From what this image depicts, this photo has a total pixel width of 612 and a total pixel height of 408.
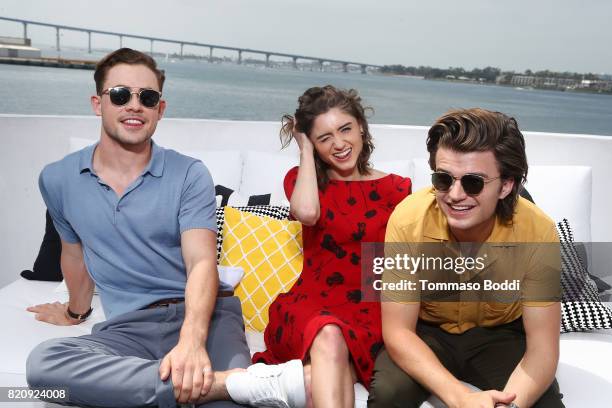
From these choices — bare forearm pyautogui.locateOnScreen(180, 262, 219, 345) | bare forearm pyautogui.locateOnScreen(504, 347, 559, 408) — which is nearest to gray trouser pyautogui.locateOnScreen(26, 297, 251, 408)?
bare forearm pyautogui.locateOnScreen(180, 262, 219, 345)

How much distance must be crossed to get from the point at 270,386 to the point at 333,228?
2.31ft

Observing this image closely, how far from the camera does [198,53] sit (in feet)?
68.6

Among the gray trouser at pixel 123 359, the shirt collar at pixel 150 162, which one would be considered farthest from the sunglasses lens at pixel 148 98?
the gray trouser at pixel 123 359

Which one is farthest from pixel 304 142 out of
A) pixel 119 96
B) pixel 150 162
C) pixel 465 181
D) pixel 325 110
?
pixel 465 181

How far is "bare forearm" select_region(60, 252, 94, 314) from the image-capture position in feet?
7.19

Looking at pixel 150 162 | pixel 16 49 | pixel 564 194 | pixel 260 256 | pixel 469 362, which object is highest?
pixel 16 49

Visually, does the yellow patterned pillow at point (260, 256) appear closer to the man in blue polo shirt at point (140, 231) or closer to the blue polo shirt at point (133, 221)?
the man in blue polo shirt at point (140, 231)

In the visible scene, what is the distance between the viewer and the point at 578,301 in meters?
2.44

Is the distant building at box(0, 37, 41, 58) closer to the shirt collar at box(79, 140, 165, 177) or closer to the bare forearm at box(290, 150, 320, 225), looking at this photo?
the shirt collar at box(79, 140, 165, 177)

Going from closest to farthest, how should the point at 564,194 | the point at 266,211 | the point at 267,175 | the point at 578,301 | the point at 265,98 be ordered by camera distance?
the point at 578,301
the point at 266,211
the point at 564,194
the point at 267,175
the point at 265,98

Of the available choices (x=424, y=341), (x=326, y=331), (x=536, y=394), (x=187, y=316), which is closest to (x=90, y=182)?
(x=187, y=316)

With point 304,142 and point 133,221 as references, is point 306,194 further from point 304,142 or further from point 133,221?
point 133,221

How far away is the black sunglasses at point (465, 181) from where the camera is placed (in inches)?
67.8

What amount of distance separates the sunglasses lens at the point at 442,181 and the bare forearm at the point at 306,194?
58 centimetres
